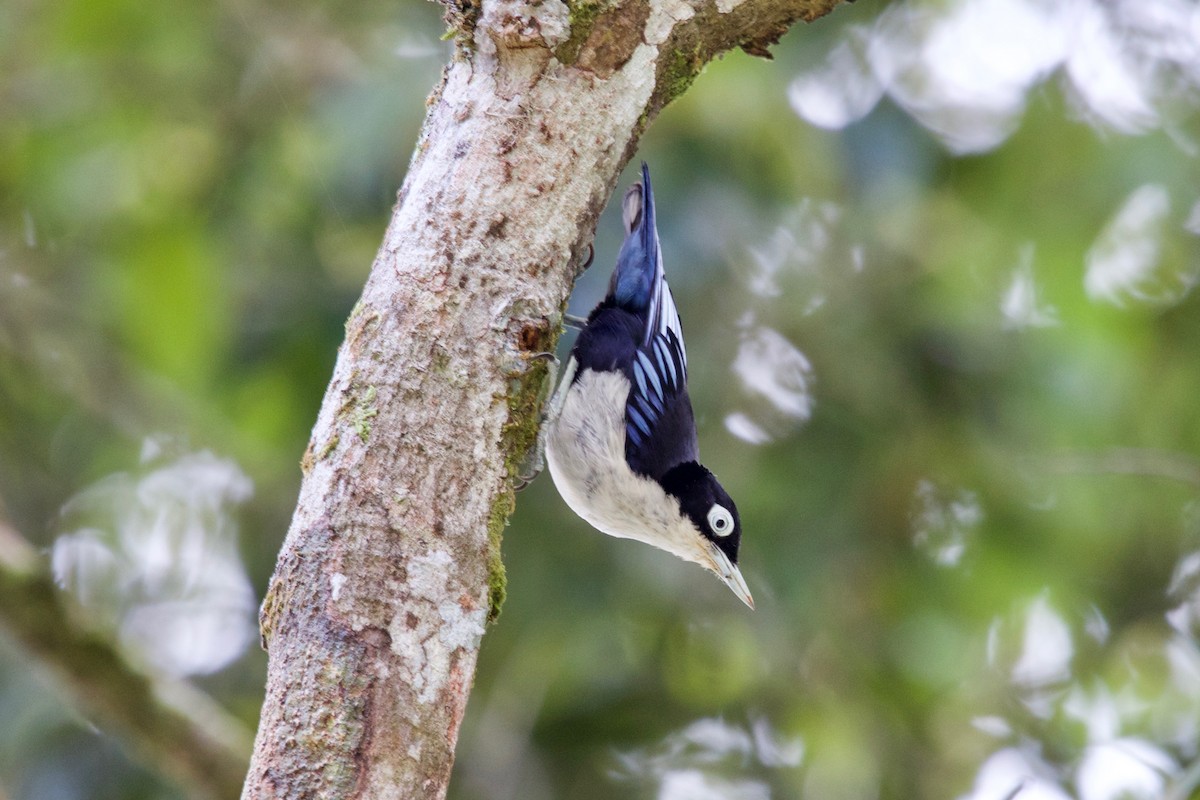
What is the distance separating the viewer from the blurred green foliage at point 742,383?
4805 millimetres

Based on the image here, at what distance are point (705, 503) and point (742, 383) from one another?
1.61m

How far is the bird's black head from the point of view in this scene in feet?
12.9

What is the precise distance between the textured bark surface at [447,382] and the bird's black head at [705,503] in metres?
1.38

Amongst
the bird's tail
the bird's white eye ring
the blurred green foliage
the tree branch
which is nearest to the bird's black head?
the bird's white eye ring

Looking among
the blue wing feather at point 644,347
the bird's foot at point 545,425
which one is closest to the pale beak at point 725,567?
the blue wing feather at point 644,347

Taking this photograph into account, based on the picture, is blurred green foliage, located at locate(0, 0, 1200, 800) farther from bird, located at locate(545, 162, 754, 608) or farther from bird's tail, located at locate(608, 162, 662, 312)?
bird, located at locate(545, 162, 754, 608)

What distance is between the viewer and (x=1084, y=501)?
17.9 ft

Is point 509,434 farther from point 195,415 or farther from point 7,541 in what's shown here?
point 195,415

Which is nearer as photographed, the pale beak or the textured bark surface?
the textured bark surface

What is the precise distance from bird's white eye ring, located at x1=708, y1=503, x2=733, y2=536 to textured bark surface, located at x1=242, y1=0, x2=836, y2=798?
4.53 feet

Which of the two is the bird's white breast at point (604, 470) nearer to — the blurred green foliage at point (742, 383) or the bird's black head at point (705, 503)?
the bird's black head at point (705, 503)

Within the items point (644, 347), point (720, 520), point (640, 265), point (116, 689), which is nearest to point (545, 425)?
point (644, 347)

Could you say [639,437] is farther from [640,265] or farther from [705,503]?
[640,265]

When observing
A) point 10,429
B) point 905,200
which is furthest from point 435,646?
point 10,429
